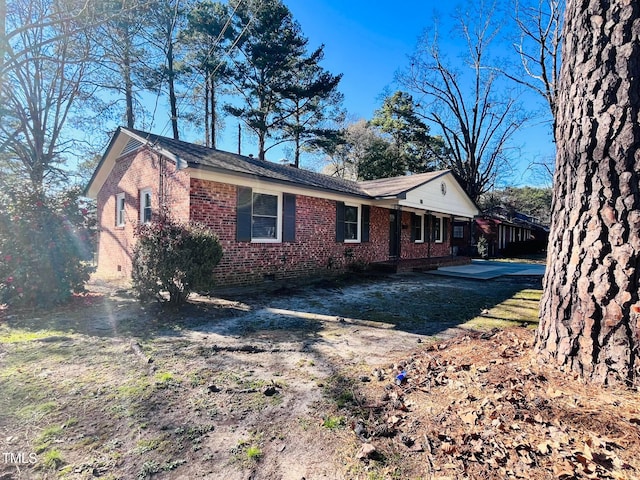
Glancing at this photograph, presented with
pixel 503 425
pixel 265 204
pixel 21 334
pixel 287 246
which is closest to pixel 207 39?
pixel 265 204

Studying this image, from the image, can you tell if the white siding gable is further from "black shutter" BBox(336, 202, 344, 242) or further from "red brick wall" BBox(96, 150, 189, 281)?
"red brick wall" BBox(96, 150, 189, 281)

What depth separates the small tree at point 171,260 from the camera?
6.12 metres

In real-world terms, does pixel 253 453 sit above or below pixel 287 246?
below

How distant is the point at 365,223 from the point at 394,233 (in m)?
2.35

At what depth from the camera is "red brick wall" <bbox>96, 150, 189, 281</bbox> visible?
8.55m

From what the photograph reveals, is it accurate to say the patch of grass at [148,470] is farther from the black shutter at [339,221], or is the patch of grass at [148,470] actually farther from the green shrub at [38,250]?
the black shutter at [339,221]

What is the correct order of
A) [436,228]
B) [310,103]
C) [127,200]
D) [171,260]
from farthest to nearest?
1. [310,103]
2. [436,228]
3. [127,200]
4. [171,260]

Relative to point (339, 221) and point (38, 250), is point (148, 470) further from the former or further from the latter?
point (339, 221)

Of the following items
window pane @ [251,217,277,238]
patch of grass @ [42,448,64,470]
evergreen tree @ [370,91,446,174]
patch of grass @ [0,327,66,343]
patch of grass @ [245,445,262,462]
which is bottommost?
patch of grass @ [0,327,66,343]

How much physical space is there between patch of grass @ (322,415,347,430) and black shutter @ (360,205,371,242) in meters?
10.5

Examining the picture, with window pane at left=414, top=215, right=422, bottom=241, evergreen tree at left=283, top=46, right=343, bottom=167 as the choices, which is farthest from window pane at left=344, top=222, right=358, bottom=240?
evergreen tree at left=283, top=46, right=343, bottom=167

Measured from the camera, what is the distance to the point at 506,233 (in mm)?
31031

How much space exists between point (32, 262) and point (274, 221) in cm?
542

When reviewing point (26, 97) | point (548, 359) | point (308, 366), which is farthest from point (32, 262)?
point (26, 97)
